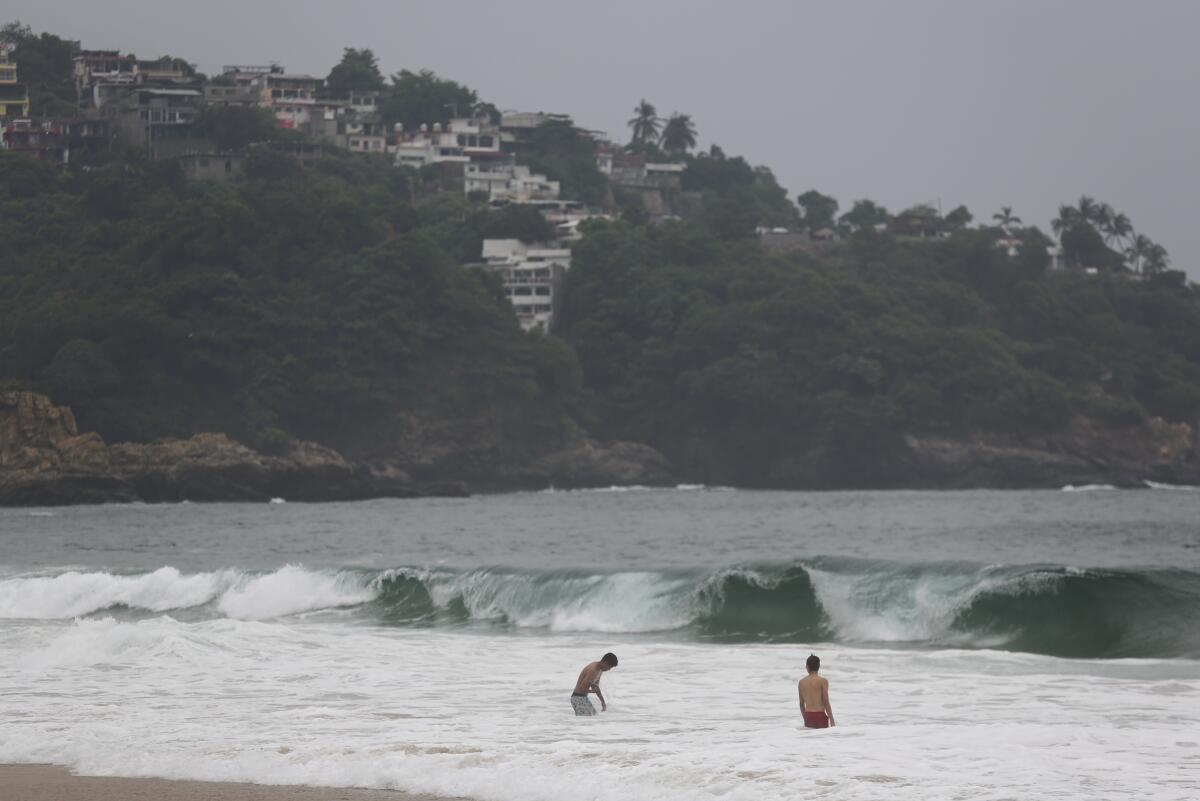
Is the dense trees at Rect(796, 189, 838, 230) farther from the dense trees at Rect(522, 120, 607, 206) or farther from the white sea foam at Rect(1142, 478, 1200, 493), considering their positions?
the white sea foam at Rect(1142, 478, 1200, 493)

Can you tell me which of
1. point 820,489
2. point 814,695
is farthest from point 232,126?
point 814,695

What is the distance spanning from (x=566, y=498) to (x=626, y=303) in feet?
88.7

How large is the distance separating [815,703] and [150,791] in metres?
5.55

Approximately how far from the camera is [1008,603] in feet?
Result: 71.5

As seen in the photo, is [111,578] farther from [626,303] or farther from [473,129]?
[473,129]

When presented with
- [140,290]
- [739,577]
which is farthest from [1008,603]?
[140,290]

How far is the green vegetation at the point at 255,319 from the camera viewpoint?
80250 millimetres

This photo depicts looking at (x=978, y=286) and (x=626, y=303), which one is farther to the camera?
(x=978, y=286)

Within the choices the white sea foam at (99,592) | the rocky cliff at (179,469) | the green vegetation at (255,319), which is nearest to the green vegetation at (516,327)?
the green vegetation at (255,319)

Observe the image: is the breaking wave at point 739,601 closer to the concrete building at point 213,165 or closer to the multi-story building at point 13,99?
the concrete building at point 213,165

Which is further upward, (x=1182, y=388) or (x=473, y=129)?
(x=473, y=129)

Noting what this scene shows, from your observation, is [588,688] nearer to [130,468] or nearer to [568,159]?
[130,468]

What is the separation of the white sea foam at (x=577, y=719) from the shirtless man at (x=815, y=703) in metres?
0.19

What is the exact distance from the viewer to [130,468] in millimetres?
71875
